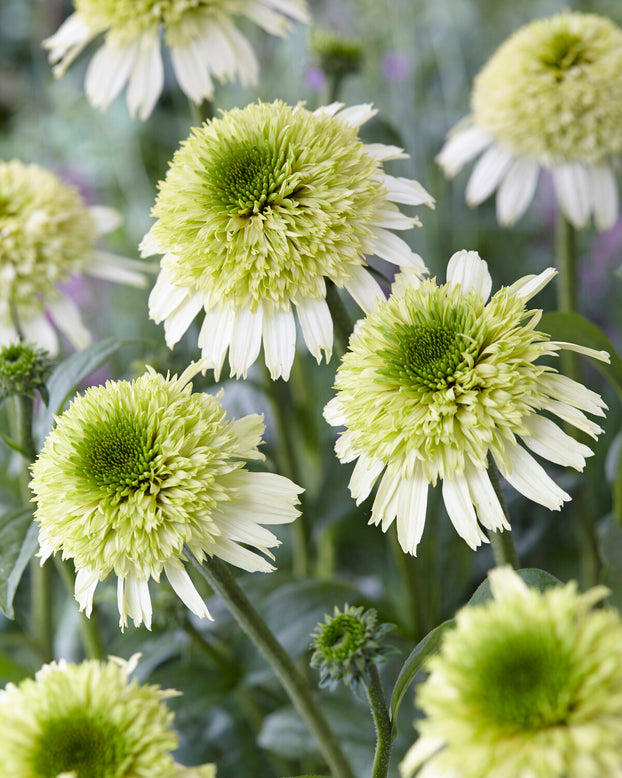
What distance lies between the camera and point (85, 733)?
37 cm

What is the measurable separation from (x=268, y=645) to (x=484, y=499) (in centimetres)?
17

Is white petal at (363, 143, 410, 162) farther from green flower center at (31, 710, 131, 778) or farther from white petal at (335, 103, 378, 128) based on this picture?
green flower center at (31, 710, 131, 778)

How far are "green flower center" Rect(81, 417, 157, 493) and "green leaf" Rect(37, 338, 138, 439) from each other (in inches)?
4.7

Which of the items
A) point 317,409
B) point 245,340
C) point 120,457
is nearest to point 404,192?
point 245,340

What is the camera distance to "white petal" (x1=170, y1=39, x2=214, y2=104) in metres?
0.72

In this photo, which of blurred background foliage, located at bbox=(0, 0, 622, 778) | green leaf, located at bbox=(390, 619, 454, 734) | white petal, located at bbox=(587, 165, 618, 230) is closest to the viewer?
green leaf, located at bbox=(390, 619, 454, 734)

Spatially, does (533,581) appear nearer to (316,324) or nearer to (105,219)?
(316,324)

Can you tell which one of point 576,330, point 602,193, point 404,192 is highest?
Result: point 602,193

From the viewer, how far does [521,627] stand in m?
0.33

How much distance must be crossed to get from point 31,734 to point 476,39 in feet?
5.17

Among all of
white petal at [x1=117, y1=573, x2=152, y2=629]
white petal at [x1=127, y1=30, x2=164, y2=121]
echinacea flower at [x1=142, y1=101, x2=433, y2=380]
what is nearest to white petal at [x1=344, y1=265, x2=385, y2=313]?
echinacea flower at [x1=142, y1=101, x2=433, y2=380]

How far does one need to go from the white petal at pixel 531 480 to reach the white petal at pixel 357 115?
26 centimetres

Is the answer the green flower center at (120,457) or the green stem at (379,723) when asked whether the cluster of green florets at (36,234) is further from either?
the green stem at (379,723)

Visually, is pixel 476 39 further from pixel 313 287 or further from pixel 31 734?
pixel 31 734
